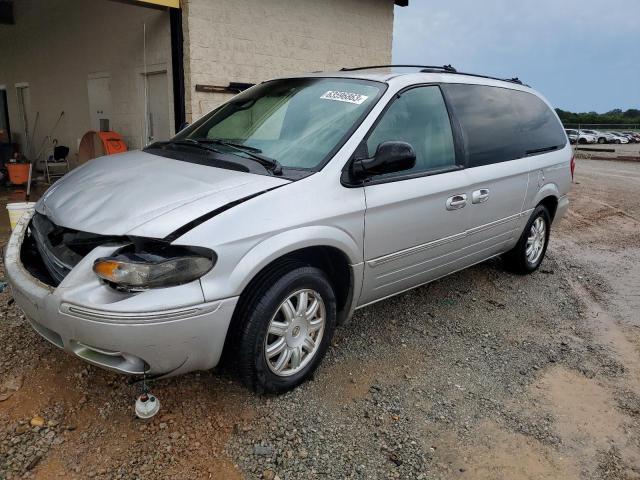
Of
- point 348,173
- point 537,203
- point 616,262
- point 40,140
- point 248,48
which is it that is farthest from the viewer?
point 40,140

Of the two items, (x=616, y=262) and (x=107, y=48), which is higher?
(x=107, y=48)

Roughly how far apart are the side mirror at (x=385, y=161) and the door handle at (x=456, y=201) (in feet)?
2.40

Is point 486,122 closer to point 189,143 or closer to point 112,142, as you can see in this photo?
point 189,143

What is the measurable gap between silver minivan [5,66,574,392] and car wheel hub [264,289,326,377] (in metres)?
0.01

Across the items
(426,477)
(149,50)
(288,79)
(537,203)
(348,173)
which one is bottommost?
(426,477)

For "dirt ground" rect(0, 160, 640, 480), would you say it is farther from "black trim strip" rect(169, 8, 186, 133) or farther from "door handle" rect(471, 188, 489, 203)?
"black trim strip" rect(169, 8, 186, 133)

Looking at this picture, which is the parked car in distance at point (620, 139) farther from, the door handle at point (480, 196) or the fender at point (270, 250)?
the fender at point (270, 250)

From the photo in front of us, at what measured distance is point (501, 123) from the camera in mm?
4398

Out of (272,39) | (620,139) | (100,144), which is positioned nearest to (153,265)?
(272,39)

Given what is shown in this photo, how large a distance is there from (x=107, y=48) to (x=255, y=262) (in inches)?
334

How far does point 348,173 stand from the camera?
3.02 metres

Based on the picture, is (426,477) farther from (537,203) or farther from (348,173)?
(537,203)

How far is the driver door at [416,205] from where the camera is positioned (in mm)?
3205

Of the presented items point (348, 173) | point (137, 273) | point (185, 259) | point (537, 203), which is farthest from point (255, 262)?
point (537, 203)
